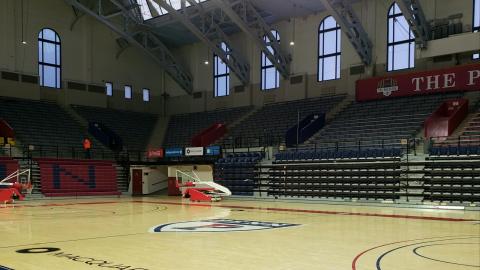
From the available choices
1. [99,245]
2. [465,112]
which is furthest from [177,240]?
[465,112]

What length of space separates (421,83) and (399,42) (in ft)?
10.1

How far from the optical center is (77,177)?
89.9ft

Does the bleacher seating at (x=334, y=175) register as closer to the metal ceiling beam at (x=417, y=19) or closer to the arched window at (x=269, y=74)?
the metal ceiling beam at (x=417, y=19)

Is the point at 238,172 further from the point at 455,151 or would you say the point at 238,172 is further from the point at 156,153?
the point at 455,151

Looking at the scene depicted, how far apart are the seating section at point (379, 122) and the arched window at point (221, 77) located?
10734 mm

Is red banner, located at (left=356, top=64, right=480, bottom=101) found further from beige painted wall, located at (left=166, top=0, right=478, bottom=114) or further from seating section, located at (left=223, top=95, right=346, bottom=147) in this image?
seating section, located at (left=223, top=95, right=346, bottom=147)

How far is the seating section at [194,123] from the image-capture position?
33719mm

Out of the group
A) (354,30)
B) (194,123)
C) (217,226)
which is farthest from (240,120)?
(217,226)

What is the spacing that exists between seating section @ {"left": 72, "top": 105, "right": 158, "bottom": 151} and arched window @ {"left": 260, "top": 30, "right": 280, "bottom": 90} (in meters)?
9.46

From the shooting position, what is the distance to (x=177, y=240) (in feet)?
28.2

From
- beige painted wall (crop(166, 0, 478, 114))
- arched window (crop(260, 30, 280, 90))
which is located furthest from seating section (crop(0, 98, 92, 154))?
arched window (crop(260, 30, 280, 90))

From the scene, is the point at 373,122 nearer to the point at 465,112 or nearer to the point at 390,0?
the point at 465,112

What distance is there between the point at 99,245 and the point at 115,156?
2342 cm

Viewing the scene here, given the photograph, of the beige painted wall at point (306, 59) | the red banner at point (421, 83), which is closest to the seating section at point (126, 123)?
the beige painted wall at point (306, 59)
